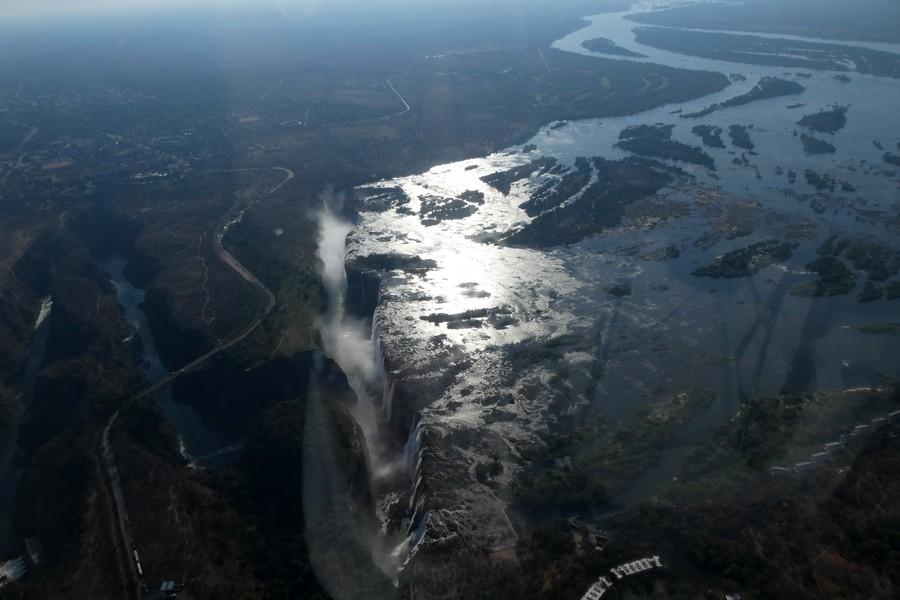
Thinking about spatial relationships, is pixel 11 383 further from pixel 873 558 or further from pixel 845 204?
pixel 845 204

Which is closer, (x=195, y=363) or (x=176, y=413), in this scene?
(x=176, y=413)

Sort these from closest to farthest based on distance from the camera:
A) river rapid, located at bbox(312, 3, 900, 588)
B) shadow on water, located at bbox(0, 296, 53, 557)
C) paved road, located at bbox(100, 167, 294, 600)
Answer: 1. paved road, located at bbox(100, 167, 294, 600)
2. shadow on water, located at bbox(0, 296, 53, 557)
3. river rapid, located at bbox(312, 3, 900, 588)

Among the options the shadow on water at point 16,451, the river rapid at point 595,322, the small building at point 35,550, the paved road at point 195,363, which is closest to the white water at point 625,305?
the river rapid at point 595,322

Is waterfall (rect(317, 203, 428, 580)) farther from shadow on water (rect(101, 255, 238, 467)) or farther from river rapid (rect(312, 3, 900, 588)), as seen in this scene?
shadow on water (rect(101, 255, 238, 467))

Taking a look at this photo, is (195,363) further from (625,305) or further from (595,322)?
(625,305)

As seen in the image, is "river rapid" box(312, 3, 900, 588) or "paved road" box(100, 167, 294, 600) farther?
"river rapid" box(312, 3, 900, 588)

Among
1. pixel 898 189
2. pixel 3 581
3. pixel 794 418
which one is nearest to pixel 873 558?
pixel 794 418

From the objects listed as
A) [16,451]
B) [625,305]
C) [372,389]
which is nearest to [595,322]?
[625,305]

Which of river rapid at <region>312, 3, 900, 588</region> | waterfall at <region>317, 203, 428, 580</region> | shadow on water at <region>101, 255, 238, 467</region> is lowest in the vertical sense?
shadow on water at <region>101, 255, 238, 467</region>

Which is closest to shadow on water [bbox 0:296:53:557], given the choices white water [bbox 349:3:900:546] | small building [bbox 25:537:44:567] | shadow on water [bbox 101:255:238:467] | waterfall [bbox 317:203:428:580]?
small building [bbox 25:537:44:567]
